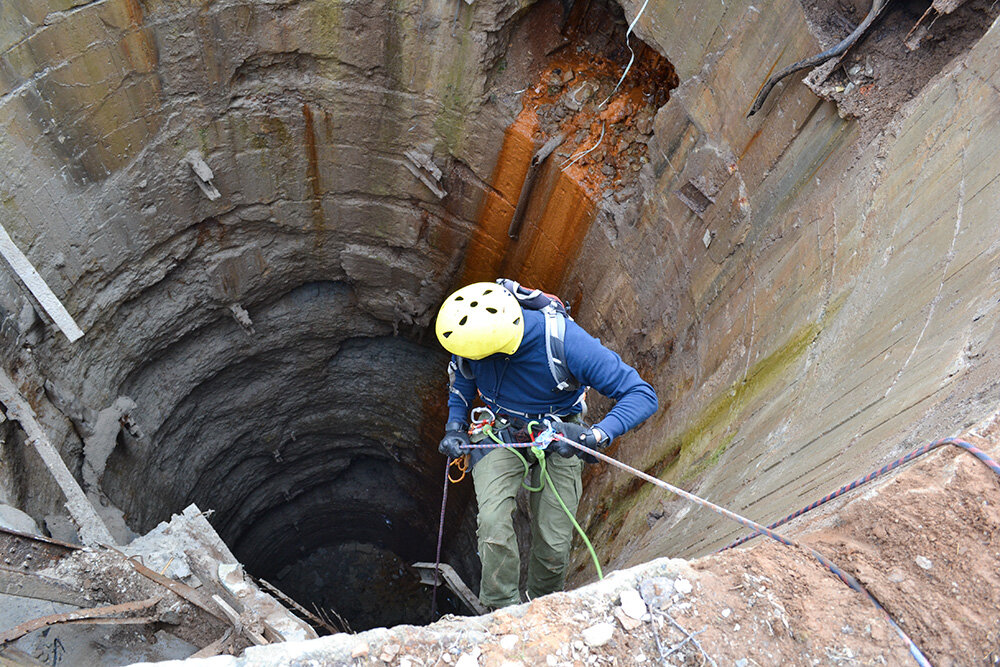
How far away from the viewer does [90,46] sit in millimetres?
5238

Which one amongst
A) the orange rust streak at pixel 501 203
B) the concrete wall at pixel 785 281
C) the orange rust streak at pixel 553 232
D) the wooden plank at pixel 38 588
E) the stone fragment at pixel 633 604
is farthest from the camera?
the orange rust streak at pixel 501 203

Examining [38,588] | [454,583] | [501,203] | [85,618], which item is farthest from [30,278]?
[501,203]

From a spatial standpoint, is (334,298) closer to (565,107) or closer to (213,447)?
(213,447)

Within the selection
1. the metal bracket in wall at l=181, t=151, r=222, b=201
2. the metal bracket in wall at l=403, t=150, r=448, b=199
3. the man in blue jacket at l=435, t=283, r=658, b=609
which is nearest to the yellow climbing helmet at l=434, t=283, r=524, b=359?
the man in blue jacket at l=435, t=283, r=658, b=609

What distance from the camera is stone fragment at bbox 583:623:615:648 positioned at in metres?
2.19

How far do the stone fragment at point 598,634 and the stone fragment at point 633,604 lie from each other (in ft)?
0.26

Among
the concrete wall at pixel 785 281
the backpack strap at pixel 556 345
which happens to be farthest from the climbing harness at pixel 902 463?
the backpack strap at pixel 556 345

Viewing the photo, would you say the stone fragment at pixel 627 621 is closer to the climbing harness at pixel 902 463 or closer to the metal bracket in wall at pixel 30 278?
the climbing harness at pixel 902 463

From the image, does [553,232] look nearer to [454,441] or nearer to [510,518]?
[454,441]

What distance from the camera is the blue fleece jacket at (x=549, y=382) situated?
361 cm

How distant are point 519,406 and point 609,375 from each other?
2.15 feet

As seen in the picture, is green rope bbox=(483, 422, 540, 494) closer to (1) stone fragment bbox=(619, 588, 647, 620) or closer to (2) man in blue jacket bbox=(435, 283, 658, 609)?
→ (2) man in blue jacket bbox=(435, 283, 658, 609)

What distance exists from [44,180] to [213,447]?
4.14 m

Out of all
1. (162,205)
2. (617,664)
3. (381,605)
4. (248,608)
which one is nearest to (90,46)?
(162,205)
